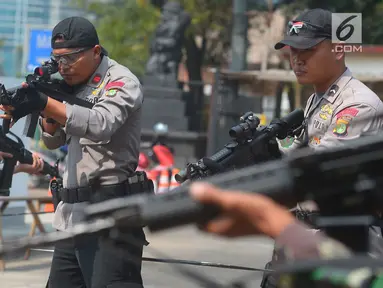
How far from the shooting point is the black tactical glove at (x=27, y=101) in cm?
452

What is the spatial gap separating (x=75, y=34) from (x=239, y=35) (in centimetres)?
1379

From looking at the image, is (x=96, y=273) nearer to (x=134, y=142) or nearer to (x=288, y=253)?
(x=134, y=142)

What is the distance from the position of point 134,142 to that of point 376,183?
285cm

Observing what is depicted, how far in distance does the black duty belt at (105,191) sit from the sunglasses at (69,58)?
643 mm

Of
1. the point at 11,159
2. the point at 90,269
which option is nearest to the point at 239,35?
the point at 11,159

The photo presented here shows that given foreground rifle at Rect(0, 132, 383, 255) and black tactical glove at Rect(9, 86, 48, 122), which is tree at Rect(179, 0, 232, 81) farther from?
foreground rifle at Rect(0, 132, 383, 255)

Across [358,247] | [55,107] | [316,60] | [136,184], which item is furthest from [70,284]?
[358,247]

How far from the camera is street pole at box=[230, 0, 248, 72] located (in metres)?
18.0

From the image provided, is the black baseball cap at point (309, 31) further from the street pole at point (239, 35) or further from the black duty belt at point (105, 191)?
the street pole at point (239, 35)

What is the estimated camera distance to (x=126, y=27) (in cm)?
2595

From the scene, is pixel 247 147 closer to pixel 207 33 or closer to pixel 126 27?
pixel 126 27

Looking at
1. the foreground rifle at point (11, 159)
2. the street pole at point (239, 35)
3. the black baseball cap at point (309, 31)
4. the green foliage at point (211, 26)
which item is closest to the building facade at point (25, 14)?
the green foliage at point (211, 26)

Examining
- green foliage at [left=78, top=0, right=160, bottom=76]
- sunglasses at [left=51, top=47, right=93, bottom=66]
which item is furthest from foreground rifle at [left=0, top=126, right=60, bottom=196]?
green foliage at [left=78, top=0, right=160, bottom=76]

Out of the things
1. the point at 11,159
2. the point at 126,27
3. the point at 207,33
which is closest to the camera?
the point at 11,159
